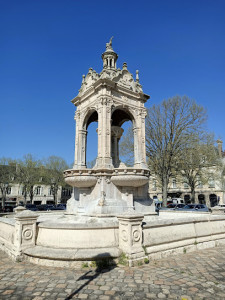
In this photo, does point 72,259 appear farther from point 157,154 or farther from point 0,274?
point 157,154

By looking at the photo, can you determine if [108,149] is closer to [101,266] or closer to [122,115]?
[122,115]

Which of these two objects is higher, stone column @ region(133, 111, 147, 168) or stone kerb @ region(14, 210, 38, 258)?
stone column @ region(133, 111, 147, 168)

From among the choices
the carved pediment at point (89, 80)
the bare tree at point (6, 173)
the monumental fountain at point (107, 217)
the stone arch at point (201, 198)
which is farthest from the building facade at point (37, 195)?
the monumental fountain at point (107, 217)

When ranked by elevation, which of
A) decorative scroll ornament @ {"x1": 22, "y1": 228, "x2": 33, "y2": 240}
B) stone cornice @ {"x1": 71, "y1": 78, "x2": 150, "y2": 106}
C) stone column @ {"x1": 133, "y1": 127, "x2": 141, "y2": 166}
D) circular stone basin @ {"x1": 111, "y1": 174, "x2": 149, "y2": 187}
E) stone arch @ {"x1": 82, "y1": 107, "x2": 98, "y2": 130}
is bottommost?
decorative scroll ornament @ {"x1": 22, "y1": 228, "x2": 33, "y2": 240}

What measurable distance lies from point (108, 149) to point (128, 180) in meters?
1.93

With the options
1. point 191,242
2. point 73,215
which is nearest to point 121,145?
point 73,215

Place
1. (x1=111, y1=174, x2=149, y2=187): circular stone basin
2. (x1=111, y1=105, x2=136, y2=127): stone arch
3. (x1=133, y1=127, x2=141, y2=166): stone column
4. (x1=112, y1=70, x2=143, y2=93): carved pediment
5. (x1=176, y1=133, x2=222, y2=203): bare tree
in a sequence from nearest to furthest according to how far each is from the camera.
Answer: (x1=111, y1=174, x2=149, y2=187): circular stone basin → (x1=133, y1=127, x2=141, y2=166): stone column → (x1=112, y1=70, x2=143, y2=93): carved pediment → (x1=111, y1=105, x2=136, y2=127): stone arch → (x1=176, y1=133, x2=222, y2=203): bare tree

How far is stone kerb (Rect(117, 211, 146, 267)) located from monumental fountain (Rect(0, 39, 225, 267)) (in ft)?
0.06

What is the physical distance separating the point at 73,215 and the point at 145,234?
470 centimetres

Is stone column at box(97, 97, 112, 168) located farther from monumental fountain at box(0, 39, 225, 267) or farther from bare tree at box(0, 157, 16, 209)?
bare tree at box(0, 157, 16, 209)

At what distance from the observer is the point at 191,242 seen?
7.65m

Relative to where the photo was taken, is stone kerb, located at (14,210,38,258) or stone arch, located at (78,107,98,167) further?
stone arch, located at (78,107,98,167)

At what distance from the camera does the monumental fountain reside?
6172mm

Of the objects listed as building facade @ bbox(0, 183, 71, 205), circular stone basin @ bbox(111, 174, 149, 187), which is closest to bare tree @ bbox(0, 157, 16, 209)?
building facade @ bbox(0, 183, 71, 205)
